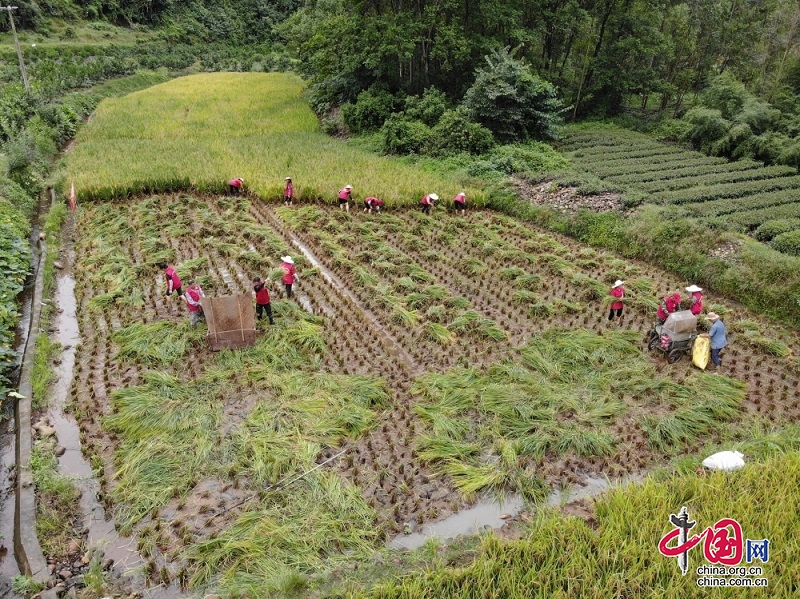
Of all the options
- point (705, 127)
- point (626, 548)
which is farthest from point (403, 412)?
point (705, 127)

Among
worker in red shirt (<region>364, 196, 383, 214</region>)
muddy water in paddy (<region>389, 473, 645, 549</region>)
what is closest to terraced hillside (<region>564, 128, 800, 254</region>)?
worker in red shirt (<region>364, 196, 383, 214</region>)

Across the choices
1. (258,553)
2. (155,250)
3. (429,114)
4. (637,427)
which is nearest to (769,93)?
(429,114)

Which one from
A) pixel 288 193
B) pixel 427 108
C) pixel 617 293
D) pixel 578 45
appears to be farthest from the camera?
pixel 578 45

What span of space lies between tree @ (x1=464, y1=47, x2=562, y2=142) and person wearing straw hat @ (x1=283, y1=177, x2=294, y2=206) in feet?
26.8

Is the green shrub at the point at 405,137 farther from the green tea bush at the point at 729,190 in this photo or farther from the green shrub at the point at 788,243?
the green shrub at the point at 788,243

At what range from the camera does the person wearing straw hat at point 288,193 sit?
13164mm

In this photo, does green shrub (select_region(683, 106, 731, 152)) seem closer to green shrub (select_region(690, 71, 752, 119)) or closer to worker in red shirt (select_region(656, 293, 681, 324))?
green shrub (select_region(690, 71, 752, 119))

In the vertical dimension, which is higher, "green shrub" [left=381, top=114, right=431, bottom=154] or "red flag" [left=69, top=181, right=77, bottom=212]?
"green shrub" [left=381, top=114, right=431, bottom=154]

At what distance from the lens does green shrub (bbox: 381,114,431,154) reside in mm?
18281

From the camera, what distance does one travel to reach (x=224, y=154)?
16.7 m

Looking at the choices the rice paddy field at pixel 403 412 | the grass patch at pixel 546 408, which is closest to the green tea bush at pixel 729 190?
the rice paddy field at pixel 403 412

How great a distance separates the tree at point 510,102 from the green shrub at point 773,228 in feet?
29.8

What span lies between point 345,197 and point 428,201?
1.97 m

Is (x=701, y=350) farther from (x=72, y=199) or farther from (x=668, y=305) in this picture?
(x=72, y=199)
